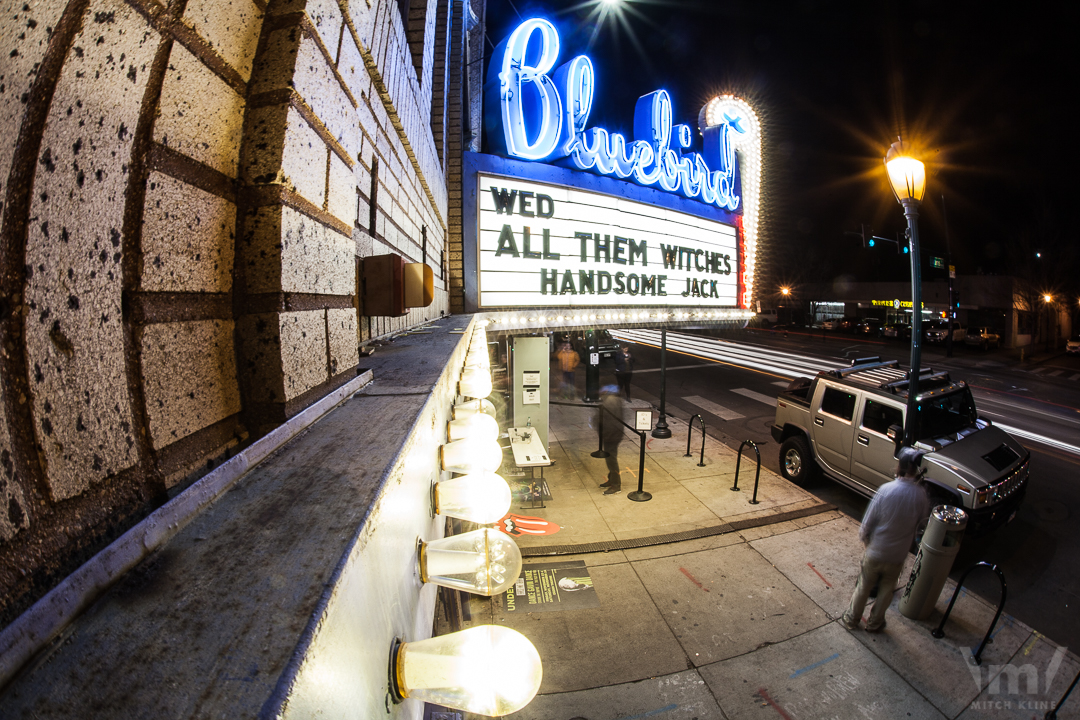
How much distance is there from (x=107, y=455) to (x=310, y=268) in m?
0.86

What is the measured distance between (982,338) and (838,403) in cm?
3512

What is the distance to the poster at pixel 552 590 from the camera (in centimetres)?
551

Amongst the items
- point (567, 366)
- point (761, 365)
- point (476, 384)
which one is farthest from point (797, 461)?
point (761, 365)

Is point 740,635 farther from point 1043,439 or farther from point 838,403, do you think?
point 1043,439

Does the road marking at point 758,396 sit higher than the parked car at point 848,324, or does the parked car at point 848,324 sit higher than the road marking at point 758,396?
the parked car at point 848,324

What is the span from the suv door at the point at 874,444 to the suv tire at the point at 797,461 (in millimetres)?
929

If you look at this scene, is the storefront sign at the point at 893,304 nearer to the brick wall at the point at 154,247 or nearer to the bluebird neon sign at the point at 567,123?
the bluebird neon sign at the point at 567,123

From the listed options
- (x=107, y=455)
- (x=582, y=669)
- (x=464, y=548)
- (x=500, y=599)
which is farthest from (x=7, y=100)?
(x=500, y=599)

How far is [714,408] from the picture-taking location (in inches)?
609

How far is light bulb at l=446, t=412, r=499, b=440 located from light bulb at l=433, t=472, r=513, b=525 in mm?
492

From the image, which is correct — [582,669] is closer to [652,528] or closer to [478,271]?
[652,528]

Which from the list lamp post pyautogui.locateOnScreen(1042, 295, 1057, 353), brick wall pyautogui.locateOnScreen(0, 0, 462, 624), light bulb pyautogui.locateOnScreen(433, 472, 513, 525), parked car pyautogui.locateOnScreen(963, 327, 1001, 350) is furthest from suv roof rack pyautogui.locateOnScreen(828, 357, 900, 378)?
lamp post pyautogui.locateOnScreen(1042, 295, 1057, 353)

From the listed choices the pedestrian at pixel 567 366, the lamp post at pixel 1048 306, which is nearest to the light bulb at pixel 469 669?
the pedestrian at pixel 567 366

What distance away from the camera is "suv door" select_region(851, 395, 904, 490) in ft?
23.8
